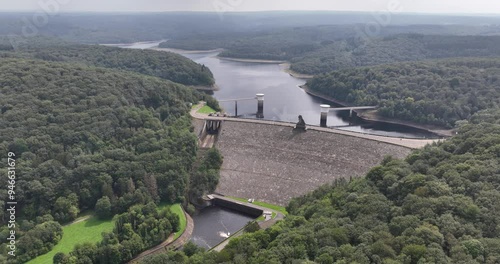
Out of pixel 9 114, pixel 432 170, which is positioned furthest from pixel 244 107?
pixel 432 170

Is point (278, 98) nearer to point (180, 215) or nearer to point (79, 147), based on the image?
point (79, 147)

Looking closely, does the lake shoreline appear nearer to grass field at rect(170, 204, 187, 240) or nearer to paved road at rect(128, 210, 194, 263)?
grass field at rect(170, 204, 187, 240)

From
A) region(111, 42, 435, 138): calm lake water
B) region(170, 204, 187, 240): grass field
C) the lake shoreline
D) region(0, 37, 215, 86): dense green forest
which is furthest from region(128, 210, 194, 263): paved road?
region(0, 37, 215, 86): dense green forest

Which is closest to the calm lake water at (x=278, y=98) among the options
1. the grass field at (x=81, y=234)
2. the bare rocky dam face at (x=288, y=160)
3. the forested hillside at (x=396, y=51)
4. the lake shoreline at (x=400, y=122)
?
the lake shoreline at (x=400, y=122)

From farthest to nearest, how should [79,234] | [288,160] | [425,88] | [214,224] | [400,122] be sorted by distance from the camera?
1. [425,88]
2. [400,122]
3. [288,160]
4. [214,224]
5. [79,234]

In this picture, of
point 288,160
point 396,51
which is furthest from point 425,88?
point 396,51
